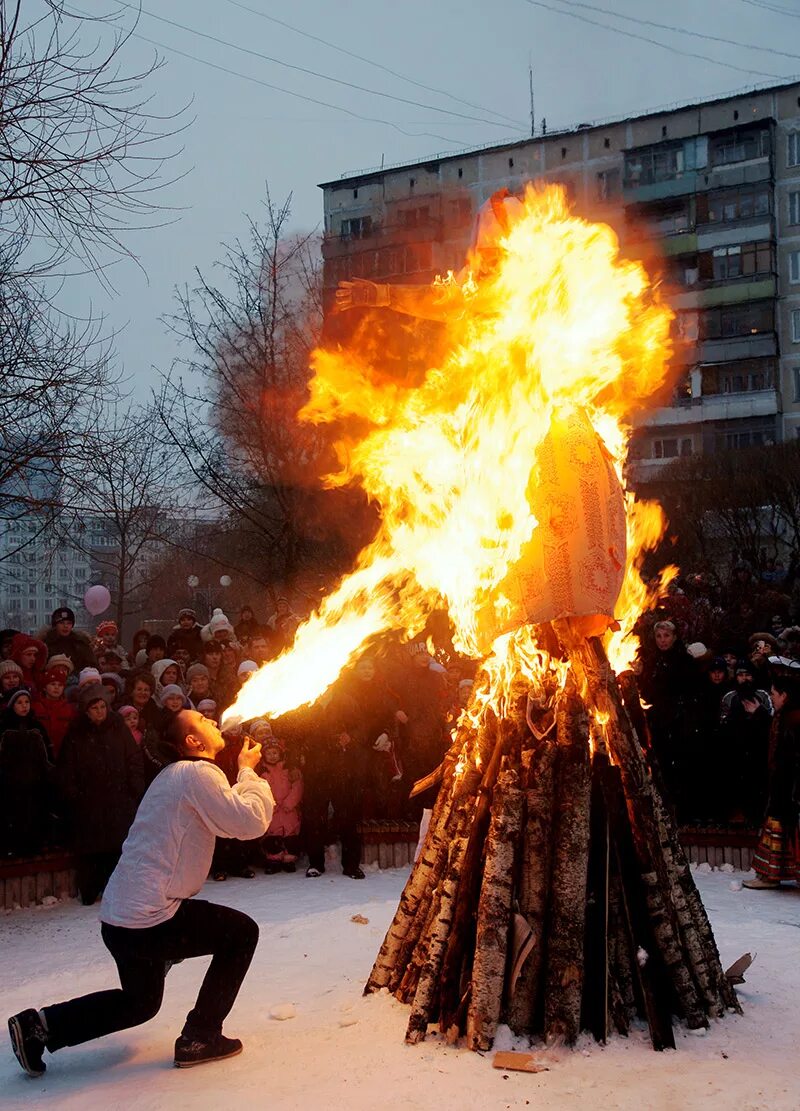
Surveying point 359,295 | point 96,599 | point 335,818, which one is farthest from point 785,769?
point 96,599

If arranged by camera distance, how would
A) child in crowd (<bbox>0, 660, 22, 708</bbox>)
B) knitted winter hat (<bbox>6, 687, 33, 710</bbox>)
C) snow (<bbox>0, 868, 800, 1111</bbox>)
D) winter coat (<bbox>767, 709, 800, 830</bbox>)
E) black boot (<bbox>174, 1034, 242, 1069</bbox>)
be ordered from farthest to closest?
child in crowd (<bbox>0, 660, 22, 708</bbox>) < knitted winter hat (<bbox>6, 687, 33, 710</bbox>) < winter coat (<bbox>767, 709, 800, 830</bbox>) < black boot (<bbox>174, 1034, 242, 1069</bbox>) < snow (<bbox>0, 868, 800, 1111</bbox>)

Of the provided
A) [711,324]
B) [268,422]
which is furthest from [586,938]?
[711,324]

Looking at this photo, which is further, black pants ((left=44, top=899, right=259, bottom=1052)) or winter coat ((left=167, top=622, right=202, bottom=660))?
winter coat ((left=167, top=622, right=202, bottom=660))

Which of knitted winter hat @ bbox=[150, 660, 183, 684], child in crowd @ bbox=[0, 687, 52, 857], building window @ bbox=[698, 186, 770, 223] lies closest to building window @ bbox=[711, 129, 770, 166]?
building window @ bbox=[698, 186, 770, 223]

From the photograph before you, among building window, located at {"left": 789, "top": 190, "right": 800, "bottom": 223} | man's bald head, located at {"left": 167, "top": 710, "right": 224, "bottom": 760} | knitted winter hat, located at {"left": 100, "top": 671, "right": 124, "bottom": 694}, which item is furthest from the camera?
building window, located at {"left": 789, "top": 190, "right": 800, "bottom": 223}

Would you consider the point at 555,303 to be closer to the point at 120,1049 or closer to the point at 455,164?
the point at 120,1049

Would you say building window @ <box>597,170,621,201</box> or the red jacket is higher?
building window @ <box>597,170,621,201</box>

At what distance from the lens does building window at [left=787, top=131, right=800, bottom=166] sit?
41.0 m

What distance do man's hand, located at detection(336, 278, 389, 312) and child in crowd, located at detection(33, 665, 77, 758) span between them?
18.0ft

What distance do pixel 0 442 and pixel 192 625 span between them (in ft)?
13.2

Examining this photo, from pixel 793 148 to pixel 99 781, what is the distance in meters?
40.0

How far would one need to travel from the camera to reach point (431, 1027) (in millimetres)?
5684

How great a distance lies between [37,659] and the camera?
1163cm

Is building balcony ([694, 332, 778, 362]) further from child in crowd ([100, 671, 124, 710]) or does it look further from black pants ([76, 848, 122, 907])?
black pants ([76, 848, 122, 907])
